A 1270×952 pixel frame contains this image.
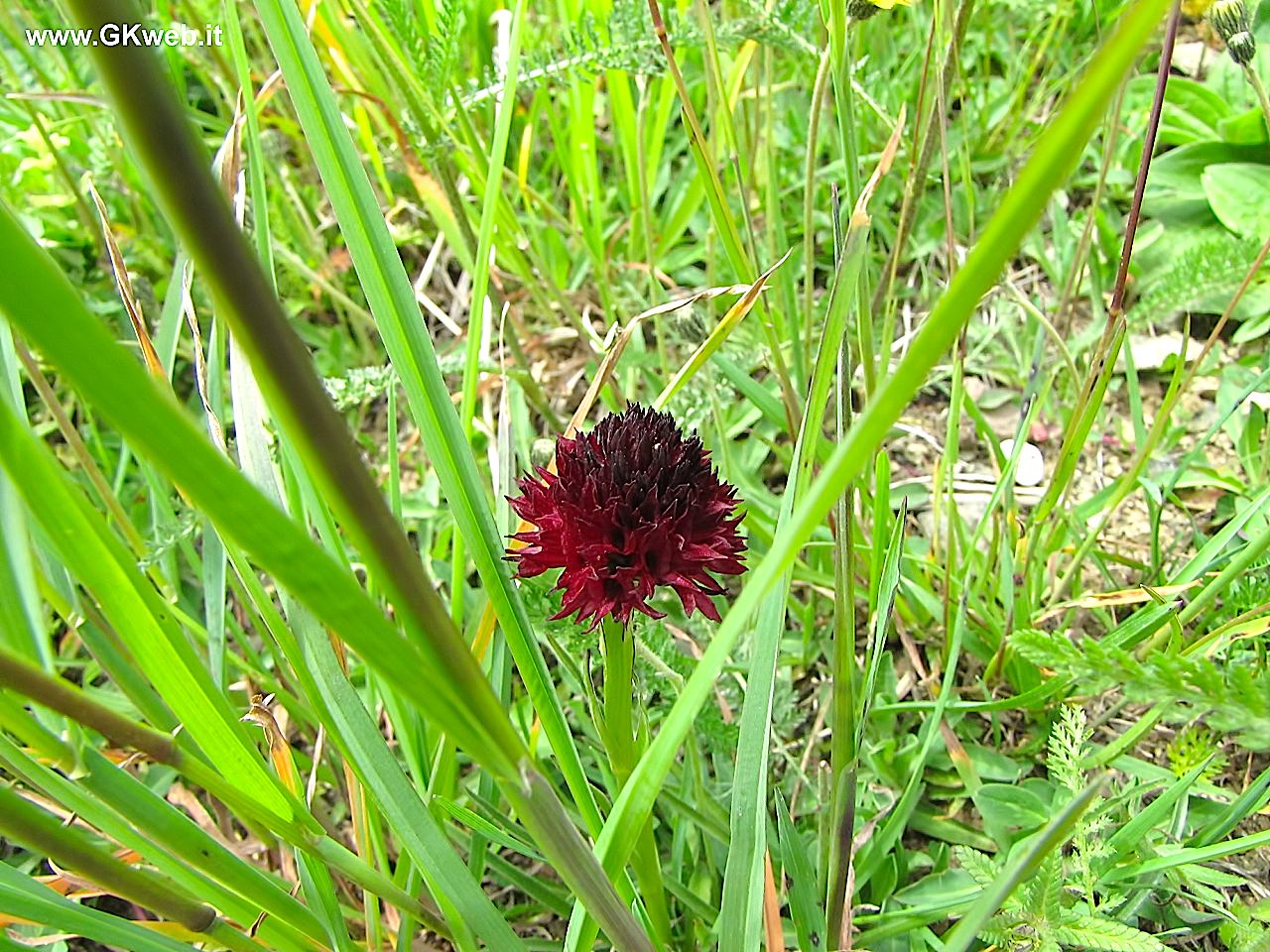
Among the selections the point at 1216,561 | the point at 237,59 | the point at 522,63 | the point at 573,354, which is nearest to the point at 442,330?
the point at 573,354

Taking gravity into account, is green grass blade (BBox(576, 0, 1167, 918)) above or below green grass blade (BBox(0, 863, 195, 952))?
above

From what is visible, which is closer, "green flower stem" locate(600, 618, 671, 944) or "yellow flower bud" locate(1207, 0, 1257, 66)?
"green flower stem" locate(600, 618, 671, 944)

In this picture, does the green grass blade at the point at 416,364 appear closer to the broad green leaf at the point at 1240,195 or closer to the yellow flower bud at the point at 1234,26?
the yellow flower bud at the point at 1234,26

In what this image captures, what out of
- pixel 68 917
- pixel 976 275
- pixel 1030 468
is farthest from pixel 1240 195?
pixel 68 917

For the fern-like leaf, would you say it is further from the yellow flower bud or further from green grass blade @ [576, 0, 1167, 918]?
the yellow flower bud

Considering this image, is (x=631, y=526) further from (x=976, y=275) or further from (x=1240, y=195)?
(x=1240, y=195)

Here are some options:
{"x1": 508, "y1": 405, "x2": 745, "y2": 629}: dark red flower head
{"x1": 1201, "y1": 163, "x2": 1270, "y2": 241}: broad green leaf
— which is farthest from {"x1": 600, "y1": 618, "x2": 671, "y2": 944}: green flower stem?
{"x1": 1201, "y1": 163, "x2": 1270, "y2": 241}: broad green leaf
